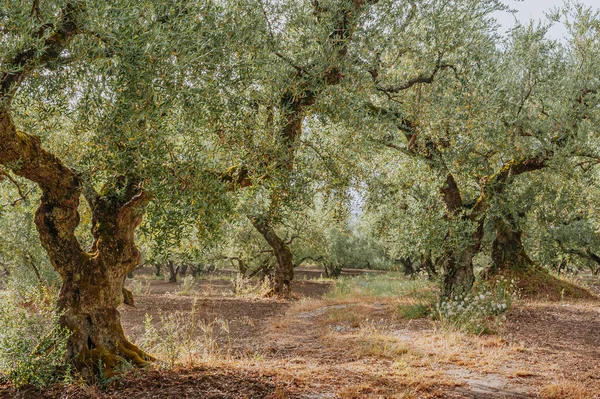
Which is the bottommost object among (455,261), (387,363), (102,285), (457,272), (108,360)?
(387,363)

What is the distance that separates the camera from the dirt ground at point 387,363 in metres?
6.54

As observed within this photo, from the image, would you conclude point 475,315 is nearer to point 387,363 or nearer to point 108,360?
point 387,363

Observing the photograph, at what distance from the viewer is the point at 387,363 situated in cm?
824

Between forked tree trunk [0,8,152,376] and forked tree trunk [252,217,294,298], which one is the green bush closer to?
forked tree trunk [0,8,152,376]

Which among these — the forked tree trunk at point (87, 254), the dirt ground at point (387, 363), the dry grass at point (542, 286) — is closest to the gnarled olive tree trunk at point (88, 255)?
the forked tree trunk at point (87, 254)

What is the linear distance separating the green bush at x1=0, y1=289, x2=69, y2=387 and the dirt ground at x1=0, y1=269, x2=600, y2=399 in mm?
267

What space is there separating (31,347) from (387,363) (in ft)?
19.4

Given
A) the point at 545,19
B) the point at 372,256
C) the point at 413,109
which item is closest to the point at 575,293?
the point at 545,19

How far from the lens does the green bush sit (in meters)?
6.55

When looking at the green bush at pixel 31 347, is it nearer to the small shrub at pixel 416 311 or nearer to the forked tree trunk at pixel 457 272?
the small shrub at pixel 416 311

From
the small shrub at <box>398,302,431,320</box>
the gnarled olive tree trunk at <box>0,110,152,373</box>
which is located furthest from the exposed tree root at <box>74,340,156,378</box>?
the small shrub at <box>398,302,431,320</box>

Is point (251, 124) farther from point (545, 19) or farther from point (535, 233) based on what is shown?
point (535, 233)

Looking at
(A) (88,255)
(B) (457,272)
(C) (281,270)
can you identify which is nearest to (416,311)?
(B) (457,272)

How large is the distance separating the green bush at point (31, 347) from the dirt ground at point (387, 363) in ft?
0.88
